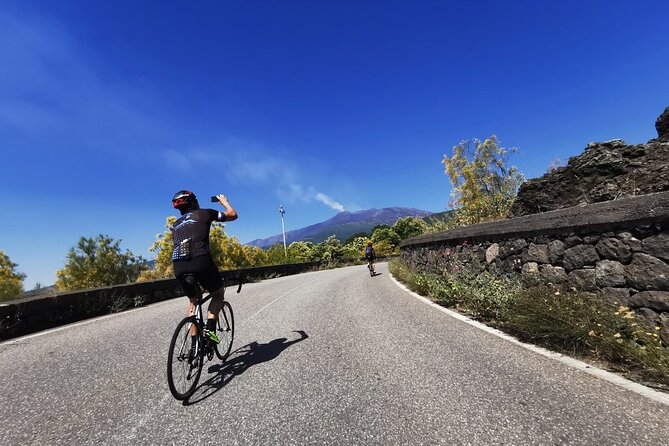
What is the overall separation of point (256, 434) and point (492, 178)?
1115 inches

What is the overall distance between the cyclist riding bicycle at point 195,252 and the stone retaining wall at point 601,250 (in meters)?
4.87

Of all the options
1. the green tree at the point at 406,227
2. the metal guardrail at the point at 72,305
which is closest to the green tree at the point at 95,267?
the metal guardrail at the point at 72,305

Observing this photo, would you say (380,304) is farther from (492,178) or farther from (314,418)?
(492,178)

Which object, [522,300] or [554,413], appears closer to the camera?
[554,413]

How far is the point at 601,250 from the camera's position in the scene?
4.82 meters

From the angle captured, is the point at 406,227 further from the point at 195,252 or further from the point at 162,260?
the point at 195,252

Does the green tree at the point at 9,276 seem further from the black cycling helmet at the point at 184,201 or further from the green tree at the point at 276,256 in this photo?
the black cycling helmet at the point at 184,201

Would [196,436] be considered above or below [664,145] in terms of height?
below

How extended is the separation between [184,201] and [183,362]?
1998 mm

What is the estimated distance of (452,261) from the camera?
9.85 meters

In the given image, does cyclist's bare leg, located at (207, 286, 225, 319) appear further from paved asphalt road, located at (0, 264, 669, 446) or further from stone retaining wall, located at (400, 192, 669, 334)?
stone retaining wall, located at (400, 192, 669, 334)

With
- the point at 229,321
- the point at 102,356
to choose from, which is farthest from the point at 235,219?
the point at 102,356

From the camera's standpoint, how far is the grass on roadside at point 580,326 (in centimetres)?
364

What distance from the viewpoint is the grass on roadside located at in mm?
3641
